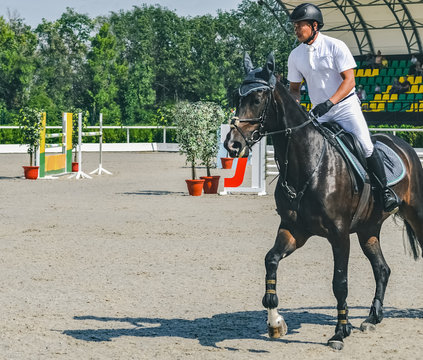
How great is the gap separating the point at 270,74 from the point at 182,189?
13.6m

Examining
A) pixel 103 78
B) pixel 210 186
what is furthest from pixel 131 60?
pixel 210 186

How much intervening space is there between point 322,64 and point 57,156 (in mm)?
17053

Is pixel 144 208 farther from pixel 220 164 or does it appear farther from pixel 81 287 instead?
pixel 220 164

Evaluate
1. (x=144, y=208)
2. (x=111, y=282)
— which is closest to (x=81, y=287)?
(x=111, y=282)

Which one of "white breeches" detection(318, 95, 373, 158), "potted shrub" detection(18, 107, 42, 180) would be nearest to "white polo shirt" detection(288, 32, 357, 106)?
"white breeches" detection(318, 95, 373, 158)

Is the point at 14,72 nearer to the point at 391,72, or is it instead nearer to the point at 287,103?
the point at 391,72

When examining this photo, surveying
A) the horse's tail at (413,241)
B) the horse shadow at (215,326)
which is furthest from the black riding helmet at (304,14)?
the horse shadow at (215,326)

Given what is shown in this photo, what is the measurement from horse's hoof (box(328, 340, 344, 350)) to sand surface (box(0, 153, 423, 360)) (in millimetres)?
69

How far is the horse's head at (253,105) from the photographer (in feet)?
17.5

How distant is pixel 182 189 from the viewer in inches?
746

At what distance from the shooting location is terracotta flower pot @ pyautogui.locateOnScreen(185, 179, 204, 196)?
1738 cm

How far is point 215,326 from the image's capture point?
593cm

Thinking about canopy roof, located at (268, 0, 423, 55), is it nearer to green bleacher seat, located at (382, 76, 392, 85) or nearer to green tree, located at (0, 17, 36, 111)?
green bleacher seat, located at (382, 76, 392, 85)

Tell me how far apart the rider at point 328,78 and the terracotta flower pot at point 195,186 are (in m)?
11.3
